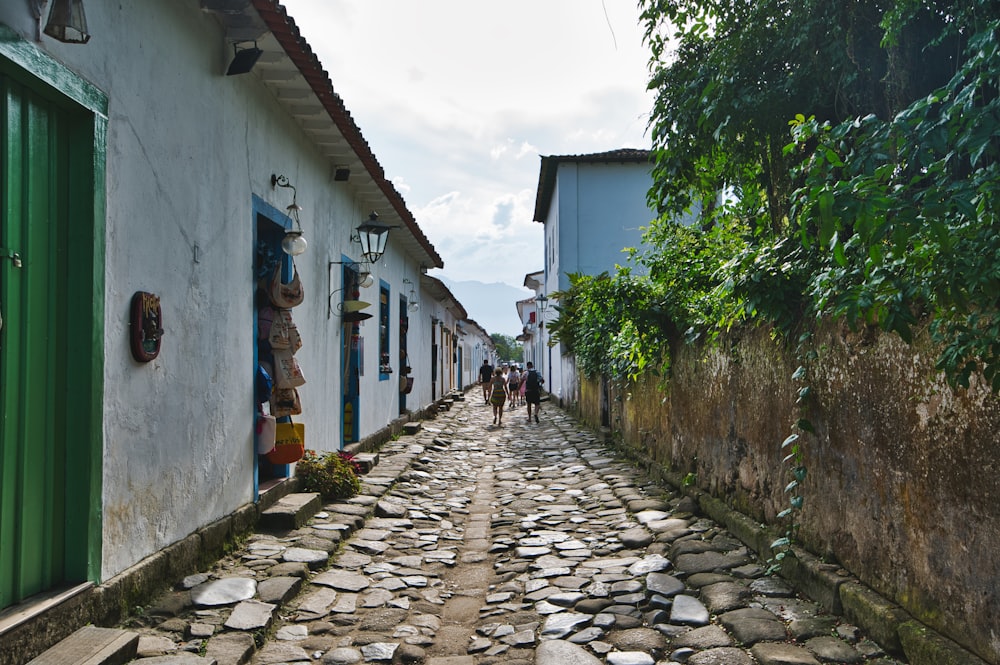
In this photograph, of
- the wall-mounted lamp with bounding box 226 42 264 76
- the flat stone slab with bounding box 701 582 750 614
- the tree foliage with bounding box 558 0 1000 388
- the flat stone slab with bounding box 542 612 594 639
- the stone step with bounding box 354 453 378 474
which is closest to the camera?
the tree foliage with bounding box 558 0 1000 388

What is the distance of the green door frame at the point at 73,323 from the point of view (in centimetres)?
328

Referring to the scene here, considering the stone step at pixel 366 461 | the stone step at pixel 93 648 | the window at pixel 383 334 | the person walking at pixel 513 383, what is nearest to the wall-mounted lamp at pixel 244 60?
the stone step at pixel 93 648

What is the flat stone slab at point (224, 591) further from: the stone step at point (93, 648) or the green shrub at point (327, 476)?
the green shrub at point (327, 476)

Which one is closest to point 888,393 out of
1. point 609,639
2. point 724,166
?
point 609,639

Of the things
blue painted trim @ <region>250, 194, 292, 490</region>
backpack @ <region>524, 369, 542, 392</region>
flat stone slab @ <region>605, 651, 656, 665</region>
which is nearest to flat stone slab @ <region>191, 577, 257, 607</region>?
blue painted trim @ <region>250, 194, 292, 490</region>

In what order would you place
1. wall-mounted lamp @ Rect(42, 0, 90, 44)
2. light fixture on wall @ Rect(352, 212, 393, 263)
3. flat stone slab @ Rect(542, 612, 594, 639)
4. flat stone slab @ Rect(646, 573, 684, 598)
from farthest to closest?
light fixture on wall @ Rect(352, 212, 393, 263) < flat stone slab @ Rect(646, 573, 684, 598) < flat stone slab @ Rect(542, 612, 594, 639) < wall-mounted lamp @ Rect(42, 0, 90, 44)

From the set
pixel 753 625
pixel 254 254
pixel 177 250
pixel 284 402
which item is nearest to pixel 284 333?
pixel 284 402

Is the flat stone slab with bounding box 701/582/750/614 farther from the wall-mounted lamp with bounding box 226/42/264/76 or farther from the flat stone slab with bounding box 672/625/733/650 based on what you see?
the wall-mounted lamp with bounding box 226/42/264/76

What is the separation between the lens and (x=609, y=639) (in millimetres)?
3725

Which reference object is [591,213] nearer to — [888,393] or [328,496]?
[328,496]

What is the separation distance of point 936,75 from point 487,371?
19513mm

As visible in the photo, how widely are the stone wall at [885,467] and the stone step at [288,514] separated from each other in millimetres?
→ 3373

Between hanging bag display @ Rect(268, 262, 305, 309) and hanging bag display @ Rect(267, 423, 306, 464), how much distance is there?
107 centimetres

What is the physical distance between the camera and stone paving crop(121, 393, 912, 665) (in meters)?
3.51
